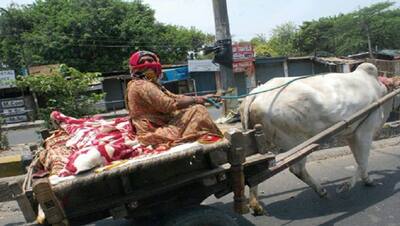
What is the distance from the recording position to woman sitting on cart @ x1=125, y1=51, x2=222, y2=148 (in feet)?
11.6

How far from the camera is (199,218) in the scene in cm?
331

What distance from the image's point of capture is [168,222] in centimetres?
328

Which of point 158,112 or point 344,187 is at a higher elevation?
point 158,112

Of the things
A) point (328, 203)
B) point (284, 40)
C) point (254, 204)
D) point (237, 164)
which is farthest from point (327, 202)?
point (284, 40)

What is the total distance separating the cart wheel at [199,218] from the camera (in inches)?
129

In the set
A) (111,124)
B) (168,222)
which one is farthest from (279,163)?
(111,124)

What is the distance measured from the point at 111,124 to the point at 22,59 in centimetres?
3311

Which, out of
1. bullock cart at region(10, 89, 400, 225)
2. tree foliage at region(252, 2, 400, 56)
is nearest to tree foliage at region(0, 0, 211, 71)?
tree foliage at region(252, 2, 400, 56)

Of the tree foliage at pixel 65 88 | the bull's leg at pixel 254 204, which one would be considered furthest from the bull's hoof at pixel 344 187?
the tree foliage at pixel 65 88

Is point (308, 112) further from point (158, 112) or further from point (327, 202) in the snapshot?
point (158, 112)

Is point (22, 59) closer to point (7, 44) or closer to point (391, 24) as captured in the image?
point (7, 44)

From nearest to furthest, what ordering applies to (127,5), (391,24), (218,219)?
(218,219) → (127,5) → (391,24)

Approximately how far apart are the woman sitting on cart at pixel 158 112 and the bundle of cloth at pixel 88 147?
0.11 m

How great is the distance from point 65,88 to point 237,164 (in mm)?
5247
